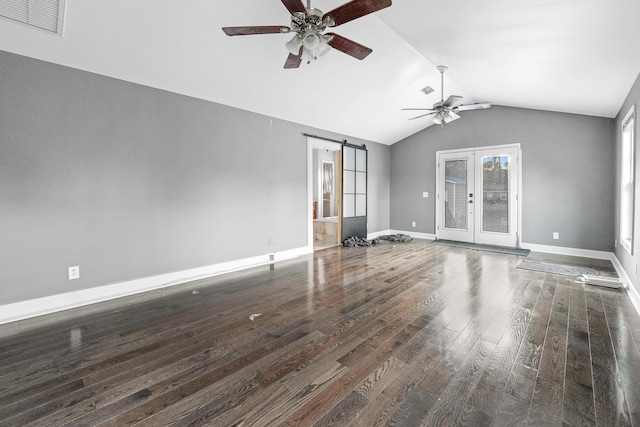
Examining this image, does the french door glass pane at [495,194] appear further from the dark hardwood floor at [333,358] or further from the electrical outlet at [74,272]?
the electrical outlet at [74,272]

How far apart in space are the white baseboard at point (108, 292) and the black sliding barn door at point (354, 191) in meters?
2.65

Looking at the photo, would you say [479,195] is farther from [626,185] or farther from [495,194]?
[626,185]

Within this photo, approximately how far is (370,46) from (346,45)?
1.33 meters

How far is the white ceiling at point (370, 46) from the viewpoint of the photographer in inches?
104

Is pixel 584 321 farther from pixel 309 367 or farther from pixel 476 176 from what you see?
pixel 476 176

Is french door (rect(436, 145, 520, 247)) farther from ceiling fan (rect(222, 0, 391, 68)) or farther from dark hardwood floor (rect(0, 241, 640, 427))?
ceiling fan (rect(222, 0, 391, 68))

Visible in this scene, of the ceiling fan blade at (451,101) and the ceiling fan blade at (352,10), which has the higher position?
the ceiling fan blade at (451,101)

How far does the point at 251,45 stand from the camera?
338cm

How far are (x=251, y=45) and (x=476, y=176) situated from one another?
215 inches

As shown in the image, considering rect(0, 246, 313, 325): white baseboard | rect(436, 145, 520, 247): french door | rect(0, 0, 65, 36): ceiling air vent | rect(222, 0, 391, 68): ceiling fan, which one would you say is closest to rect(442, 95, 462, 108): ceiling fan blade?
rect(436, 145, 520, 247): french door

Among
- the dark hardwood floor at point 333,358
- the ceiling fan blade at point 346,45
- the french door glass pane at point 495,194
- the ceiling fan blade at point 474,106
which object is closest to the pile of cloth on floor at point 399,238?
the french door glass pane at point 495,194

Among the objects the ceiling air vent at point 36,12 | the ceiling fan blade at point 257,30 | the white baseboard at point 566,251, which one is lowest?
the white baseboard at point 566,251

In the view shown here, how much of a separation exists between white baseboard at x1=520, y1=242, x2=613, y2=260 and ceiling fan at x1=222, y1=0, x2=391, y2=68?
5453mm

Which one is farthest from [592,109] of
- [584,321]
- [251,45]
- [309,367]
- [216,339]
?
[216,339]
